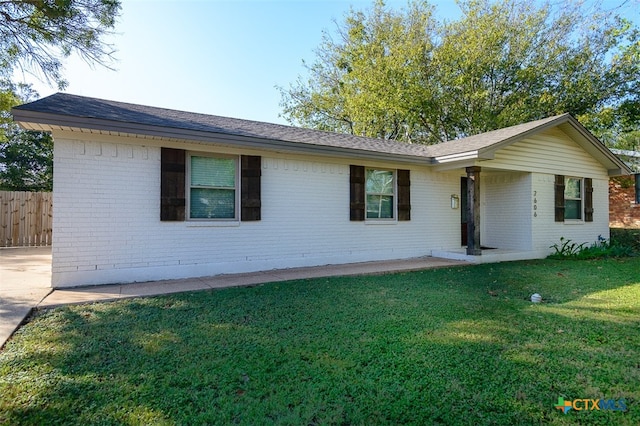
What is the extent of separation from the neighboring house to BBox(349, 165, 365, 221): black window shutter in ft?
0.10

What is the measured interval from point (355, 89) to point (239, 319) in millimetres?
17243

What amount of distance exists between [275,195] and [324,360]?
446cm

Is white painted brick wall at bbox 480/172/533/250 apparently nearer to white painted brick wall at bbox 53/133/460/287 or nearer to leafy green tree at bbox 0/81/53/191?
white painted brick wall at bbox 53/133/460/287

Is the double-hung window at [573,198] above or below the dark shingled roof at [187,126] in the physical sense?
below

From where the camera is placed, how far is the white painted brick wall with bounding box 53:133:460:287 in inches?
206

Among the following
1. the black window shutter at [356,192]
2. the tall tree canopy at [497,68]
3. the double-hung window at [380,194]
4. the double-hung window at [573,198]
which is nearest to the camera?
the black window shutter at [356,192]

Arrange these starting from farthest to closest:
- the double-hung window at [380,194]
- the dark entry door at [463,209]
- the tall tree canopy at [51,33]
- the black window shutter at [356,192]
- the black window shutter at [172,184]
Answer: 1. the dark entry door at [463,209]
2. the double-hung window at [380,194]
3. the black window shutter at [356,192]
4. the tall tree canopy at [51,33]
5. the black window shutter at [172,184]

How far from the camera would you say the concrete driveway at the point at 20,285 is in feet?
12.1

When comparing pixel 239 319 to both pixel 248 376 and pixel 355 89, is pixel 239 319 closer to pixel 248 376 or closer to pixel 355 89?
pixel 248 376

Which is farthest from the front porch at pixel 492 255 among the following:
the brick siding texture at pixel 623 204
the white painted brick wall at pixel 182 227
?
the brick siding texture at pixel 623 204

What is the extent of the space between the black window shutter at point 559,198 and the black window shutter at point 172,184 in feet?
30.9

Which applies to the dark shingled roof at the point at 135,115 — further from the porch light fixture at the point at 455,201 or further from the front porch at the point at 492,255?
the front porch at the point at 492,255

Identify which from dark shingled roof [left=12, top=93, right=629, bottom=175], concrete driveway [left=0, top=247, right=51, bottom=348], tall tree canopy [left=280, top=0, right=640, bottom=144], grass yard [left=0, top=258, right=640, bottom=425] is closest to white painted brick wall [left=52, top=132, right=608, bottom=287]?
dark shingled roof [left=12, top=93, right=629, bottom=175]

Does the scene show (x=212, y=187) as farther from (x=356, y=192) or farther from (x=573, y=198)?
(x=573, y=198)
